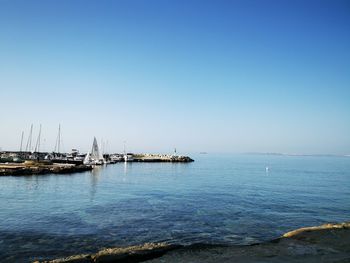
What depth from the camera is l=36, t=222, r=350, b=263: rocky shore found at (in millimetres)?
15625

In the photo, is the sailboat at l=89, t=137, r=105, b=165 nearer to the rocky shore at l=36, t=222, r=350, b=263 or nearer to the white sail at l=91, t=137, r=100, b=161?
the white sail at l=91, t=137, r=100, b=161

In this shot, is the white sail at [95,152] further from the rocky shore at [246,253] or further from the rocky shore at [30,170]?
the rocky shore at [246,253]

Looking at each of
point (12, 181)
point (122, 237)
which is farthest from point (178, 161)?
point (122, 237)

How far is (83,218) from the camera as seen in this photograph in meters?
29.1

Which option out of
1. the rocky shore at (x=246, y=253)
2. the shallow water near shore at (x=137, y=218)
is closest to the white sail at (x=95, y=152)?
the shallow water near shore at (x=137, y=218)

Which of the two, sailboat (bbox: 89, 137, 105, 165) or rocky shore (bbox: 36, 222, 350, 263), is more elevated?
sailboat (bbox: 89, 137, 105, 165)

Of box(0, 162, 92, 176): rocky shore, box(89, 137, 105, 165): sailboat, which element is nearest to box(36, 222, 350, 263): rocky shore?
box(0, 162, 92, 176): rocky shore

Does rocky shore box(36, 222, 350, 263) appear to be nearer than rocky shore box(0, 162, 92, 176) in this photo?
Yes

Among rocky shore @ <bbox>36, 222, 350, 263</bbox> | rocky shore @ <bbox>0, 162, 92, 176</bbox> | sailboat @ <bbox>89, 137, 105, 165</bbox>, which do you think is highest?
sailboat @ <bbox>89, 137, 105, 165</bbox>

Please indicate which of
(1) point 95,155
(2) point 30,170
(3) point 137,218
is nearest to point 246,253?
(3) point 137,218

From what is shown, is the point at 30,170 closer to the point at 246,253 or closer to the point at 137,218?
the point at 137,218

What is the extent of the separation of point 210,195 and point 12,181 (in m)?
35.6

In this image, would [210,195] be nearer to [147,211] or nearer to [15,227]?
[147,211]

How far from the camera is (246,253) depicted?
16938mm
